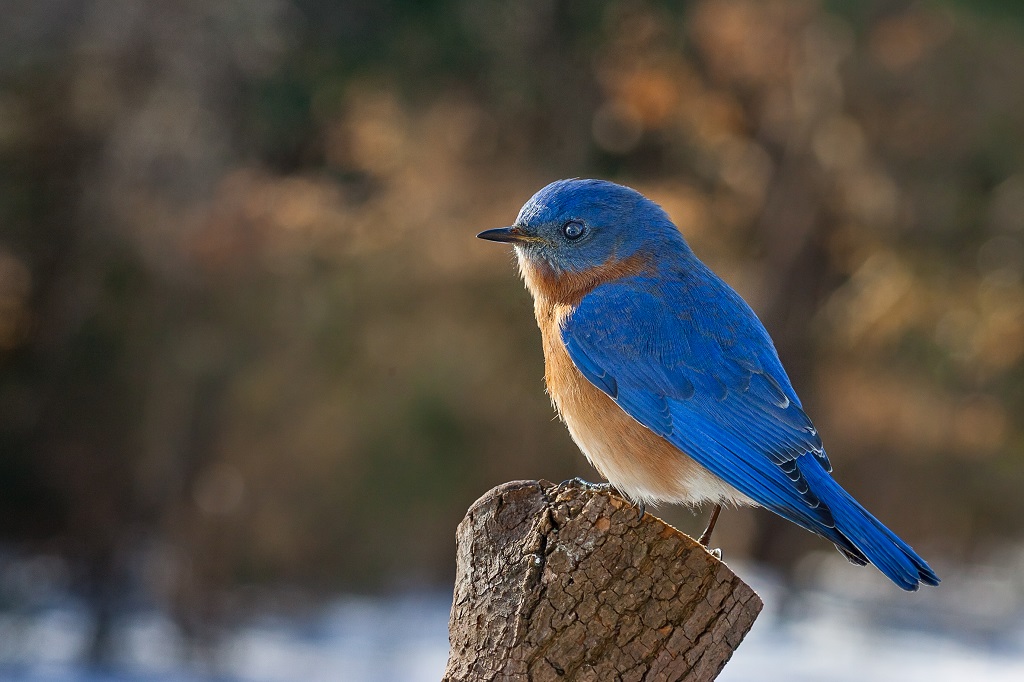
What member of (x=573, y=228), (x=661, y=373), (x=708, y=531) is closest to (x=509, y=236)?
(x=573, y=228)

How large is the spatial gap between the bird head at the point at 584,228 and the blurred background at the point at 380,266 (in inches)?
209

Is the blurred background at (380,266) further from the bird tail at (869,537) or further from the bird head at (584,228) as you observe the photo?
the bird tail at (869,537)

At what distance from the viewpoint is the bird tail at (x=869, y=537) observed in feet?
8.66

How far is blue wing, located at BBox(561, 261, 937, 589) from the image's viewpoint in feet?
9.65

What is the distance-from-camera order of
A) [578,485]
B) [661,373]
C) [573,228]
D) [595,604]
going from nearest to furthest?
[595,604], [578,485], [661,373], [573,228]

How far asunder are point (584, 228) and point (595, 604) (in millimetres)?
1384

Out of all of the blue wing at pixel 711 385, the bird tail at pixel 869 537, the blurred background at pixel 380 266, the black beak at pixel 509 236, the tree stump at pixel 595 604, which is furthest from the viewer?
the blurred background at pixel 380 266

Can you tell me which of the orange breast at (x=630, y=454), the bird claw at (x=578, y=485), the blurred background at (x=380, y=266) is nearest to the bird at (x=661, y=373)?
the orange breast at (x=630, y=454)

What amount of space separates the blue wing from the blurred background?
5501 mm

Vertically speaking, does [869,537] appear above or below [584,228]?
below

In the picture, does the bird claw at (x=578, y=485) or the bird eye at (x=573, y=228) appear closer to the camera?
the bird claw at (x=578, y=485)

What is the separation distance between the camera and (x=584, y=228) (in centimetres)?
348

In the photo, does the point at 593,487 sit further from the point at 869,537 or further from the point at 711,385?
the point at 869,537

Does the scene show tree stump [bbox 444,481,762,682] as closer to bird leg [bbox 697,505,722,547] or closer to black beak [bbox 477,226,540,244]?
bird leg [bbox 697,505,722,547]
